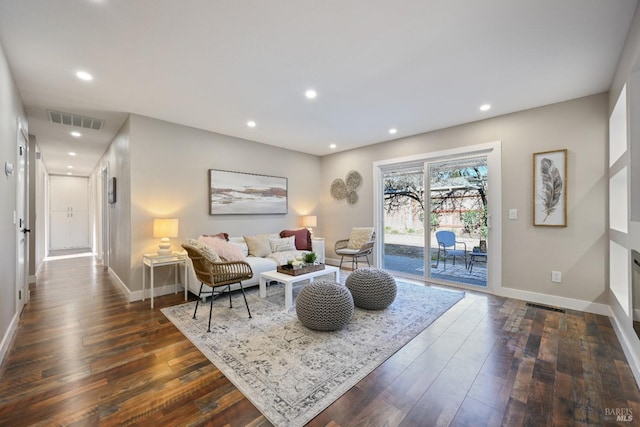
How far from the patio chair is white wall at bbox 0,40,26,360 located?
5170 mm

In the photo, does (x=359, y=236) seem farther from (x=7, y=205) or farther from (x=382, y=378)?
(x=7, y=205)

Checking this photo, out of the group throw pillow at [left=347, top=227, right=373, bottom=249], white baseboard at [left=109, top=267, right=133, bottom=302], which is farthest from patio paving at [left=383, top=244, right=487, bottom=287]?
white baseboard at [left=109, top=267, right=133, bottom=302]

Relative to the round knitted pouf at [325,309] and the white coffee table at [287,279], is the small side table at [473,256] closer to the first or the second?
the white coffee table at [287,279]

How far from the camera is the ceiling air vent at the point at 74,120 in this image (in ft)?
12.2

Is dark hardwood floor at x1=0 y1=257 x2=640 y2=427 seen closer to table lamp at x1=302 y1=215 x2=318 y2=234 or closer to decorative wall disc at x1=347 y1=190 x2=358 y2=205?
decorative wall disc at x1=347 y1=190 x2=358 y2=205

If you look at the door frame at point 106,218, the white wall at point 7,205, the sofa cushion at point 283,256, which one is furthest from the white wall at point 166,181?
the white wall at point 7,205

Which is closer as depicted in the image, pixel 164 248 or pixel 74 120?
pixel 164 248

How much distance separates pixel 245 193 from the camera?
16.3ft

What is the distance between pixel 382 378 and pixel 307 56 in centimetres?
268

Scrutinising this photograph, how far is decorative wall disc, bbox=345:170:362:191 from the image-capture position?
565 centimetres

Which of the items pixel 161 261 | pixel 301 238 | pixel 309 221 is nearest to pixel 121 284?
pixel 161 261

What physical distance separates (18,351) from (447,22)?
14.3 ft

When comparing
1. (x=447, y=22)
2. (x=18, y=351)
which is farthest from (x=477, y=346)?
(x=18, y=351)

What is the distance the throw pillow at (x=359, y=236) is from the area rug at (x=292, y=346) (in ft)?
5.24
